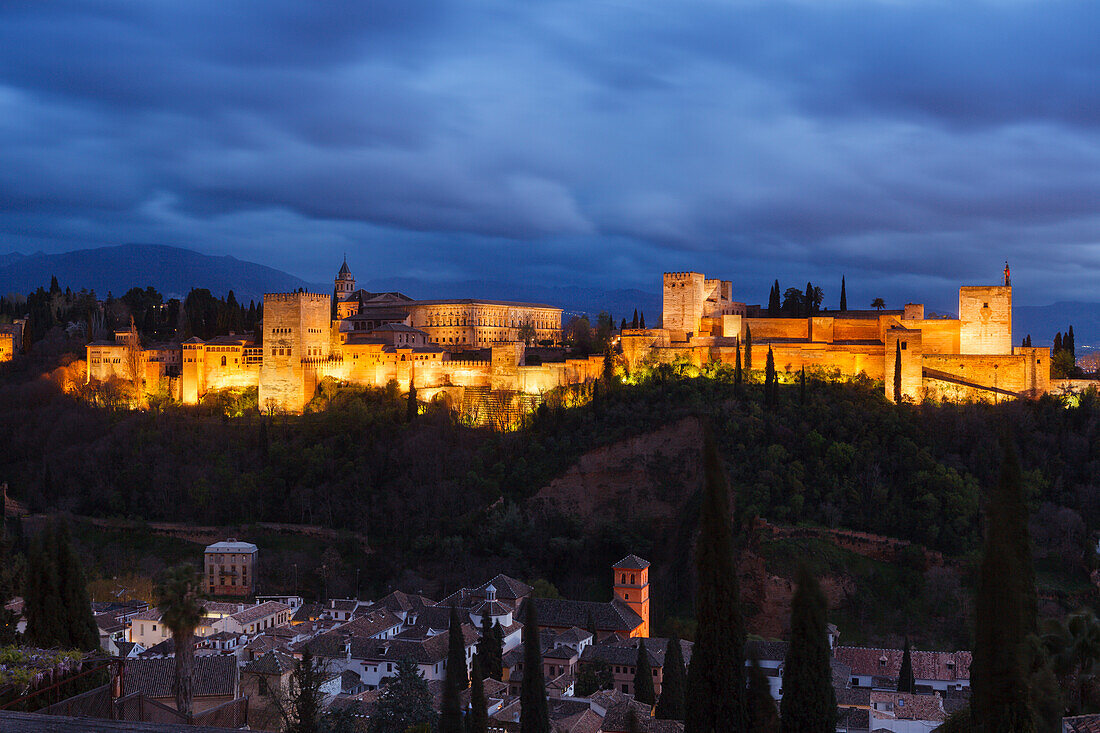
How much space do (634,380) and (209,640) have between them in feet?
77.2

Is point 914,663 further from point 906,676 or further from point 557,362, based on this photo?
point 557,362

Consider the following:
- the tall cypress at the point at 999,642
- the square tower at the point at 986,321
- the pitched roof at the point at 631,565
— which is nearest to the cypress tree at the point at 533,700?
the tall cypress at the point at 999,642

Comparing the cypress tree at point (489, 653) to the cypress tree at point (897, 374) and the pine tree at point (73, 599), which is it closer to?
the pine tree at point (73, 599)

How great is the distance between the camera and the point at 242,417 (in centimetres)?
5159

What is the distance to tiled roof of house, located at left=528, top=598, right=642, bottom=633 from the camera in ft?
110

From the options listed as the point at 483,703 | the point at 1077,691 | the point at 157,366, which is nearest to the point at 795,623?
the point at 1077,691

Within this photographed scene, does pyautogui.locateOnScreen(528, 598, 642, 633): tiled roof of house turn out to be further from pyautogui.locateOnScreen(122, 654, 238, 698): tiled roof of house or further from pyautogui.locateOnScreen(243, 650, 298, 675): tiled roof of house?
pyautogui.locateOnScreen(122, 654, 238, 698): tiled roof of house

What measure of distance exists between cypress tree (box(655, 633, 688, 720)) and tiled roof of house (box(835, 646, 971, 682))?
7069 mm

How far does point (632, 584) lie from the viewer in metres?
35.8

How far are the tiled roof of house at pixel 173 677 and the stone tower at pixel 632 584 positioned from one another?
49.5 feet

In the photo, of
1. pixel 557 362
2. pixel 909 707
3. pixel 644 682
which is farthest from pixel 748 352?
pixel 909 707

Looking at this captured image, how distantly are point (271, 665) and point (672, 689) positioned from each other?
10.0m

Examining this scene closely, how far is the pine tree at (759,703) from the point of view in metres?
11.5

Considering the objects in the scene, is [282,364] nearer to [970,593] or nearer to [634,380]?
[634,380]
